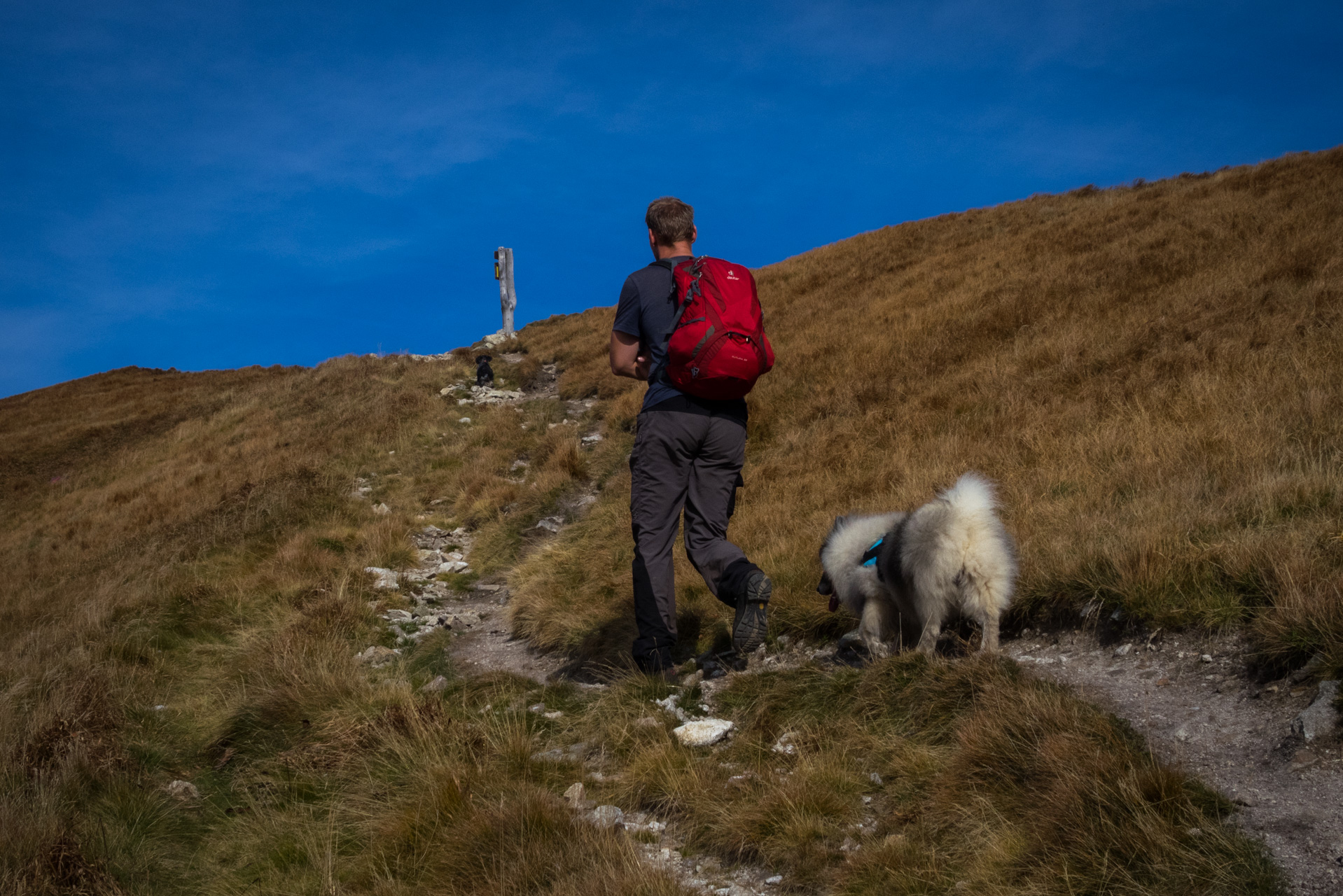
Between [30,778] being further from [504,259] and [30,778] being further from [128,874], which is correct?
[504,259]

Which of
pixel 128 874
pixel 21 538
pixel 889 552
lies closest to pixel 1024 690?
pixel 889 552

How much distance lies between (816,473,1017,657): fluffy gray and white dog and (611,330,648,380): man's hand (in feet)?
5.35

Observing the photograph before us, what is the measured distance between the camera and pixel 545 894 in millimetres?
2578

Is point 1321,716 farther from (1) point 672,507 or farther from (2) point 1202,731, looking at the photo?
(1) point 672,507

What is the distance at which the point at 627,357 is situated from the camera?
4.58 meters

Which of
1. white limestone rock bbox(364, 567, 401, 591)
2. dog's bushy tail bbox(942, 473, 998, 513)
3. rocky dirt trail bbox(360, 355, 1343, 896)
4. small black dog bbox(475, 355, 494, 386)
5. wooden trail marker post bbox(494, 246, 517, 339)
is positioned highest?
wooden trail marker post bbox(494, 246, 517, 339)

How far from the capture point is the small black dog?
1905cm

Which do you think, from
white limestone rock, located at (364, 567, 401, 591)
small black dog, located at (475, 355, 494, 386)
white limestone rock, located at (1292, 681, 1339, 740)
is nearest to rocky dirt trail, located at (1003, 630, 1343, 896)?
white limestone rock, located at (1292, 681, 1339, 740)

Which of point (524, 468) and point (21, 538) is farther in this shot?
point (21, 538)

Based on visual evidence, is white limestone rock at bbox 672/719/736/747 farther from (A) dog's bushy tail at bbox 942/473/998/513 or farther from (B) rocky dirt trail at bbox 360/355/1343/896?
(A) dog's bushy tail at bbox 942/473/998/513

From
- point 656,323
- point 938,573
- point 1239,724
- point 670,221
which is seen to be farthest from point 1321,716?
point 670,221

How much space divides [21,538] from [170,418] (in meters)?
9.43

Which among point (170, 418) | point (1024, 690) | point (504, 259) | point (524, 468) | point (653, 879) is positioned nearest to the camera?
point (653, 879)

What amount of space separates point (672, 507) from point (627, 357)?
0.88 meters
